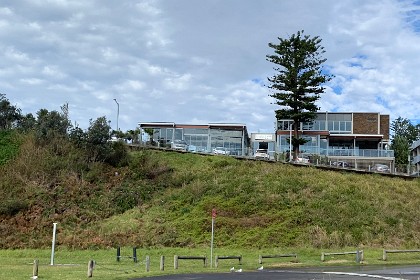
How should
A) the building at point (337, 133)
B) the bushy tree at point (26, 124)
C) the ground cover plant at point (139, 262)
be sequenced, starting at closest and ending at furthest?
the ground cover plant at point (139, 262) < the bushy tree at point (26, 124) < the building at point (337, 133)

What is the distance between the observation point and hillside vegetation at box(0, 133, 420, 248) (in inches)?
1346

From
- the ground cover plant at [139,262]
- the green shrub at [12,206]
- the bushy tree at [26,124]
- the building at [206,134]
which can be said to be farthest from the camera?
the building at [206,134]

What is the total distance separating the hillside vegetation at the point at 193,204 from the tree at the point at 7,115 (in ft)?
19.9

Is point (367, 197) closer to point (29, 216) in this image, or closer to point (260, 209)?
point (260, 209)

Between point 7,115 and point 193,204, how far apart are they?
26118 mm

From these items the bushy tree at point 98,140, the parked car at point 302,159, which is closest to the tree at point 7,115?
the bushy tree at point 98,140

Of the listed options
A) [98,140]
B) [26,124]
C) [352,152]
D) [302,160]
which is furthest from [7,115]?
[352,152]

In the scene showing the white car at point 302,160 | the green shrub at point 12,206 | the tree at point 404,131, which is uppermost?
the tree at point 404,131

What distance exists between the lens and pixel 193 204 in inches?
1591

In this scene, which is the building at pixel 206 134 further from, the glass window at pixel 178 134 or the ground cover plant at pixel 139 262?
the ground cover plant at pixel 139 262

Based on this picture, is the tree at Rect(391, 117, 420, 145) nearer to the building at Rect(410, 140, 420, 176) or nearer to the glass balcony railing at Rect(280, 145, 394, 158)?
the building at Rect(410, 140, 420, 176)

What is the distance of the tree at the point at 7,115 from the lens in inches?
2117

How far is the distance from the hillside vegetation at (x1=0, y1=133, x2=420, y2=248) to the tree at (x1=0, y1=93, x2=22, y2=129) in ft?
19.9

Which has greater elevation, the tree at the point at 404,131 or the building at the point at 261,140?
the tree at the point at 404,131
